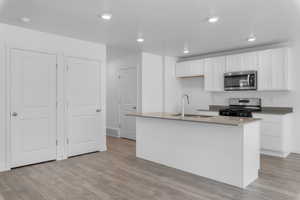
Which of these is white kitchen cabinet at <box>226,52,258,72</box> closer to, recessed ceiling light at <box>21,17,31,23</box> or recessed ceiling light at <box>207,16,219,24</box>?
recessed ceiling light at <box>207,16,219,24</box>

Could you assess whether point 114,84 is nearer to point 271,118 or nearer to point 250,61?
point 250,61

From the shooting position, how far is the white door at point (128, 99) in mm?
5934

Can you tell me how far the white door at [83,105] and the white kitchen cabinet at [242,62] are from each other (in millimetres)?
3182

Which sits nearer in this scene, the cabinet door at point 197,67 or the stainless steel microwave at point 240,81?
the stainless steel microwave at point 240,81

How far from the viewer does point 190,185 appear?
2.86 metres

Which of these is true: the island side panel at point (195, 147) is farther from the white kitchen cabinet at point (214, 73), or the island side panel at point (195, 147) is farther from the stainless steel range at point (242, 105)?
the white kitchen cabinet at point (214, 73)

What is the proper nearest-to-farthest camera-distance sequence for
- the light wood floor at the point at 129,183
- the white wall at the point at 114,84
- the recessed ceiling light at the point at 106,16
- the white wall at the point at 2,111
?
the light wood floor at the point at 129,183 → the recessed ceiling light at the point at 106,16 → the white wall at the point at 2,111 → the white wall at the point at 114,84

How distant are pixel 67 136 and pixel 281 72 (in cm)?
465

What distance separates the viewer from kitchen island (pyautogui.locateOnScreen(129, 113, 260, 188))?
279 centimetres

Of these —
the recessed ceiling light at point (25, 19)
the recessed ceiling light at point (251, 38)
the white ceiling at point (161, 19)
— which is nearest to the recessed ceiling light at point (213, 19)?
the white ceiling at point (161, 19)

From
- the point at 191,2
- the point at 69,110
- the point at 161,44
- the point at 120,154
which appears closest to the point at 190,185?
the point at 120,154

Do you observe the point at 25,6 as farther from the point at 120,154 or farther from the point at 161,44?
the point at 120,154

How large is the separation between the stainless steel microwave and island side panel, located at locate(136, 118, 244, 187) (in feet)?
7.39

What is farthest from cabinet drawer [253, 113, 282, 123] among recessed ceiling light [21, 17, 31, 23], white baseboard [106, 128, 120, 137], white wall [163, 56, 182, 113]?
recessed ceiling light [21, 17, 31, 23]
